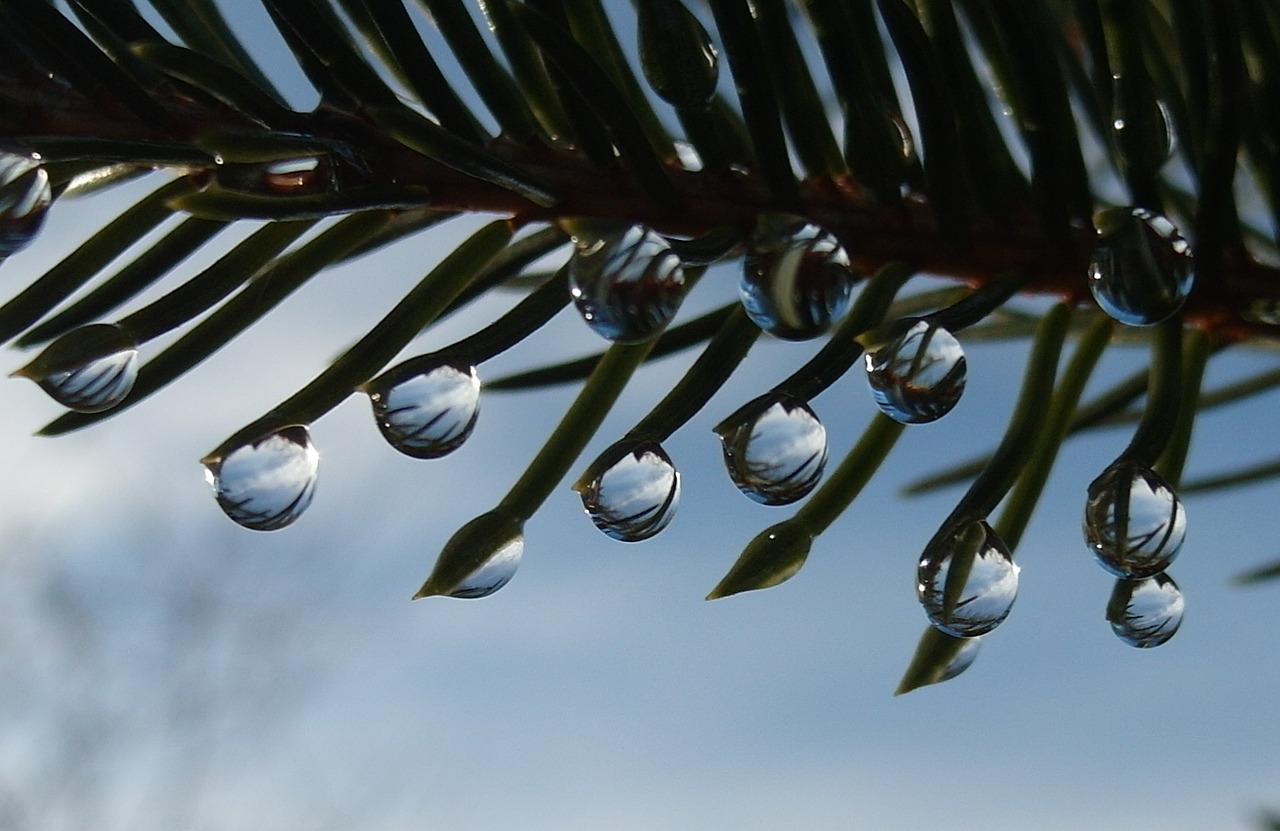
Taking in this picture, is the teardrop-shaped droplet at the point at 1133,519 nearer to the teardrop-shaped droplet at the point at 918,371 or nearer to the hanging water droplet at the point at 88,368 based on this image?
the teardrop-shaped droplet at the point at 918,371

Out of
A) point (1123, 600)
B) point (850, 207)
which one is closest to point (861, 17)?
point (850, 207)

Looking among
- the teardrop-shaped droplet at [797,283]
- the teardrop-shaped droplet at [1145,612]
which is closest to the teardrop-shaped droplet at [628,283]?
the teardrop-shaped droplet at [797,283]

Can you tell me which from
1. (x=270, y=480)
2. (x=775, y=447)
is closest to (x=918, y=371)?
(x=775, y=447)

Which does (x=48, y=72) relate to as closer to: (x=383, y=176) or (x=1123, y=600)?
(x=383, y=176)

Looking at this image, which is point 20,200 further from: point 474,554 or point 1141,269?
point 1141,269

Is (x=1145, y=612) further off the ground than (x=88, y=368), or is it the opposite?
(x=88, y=368)
